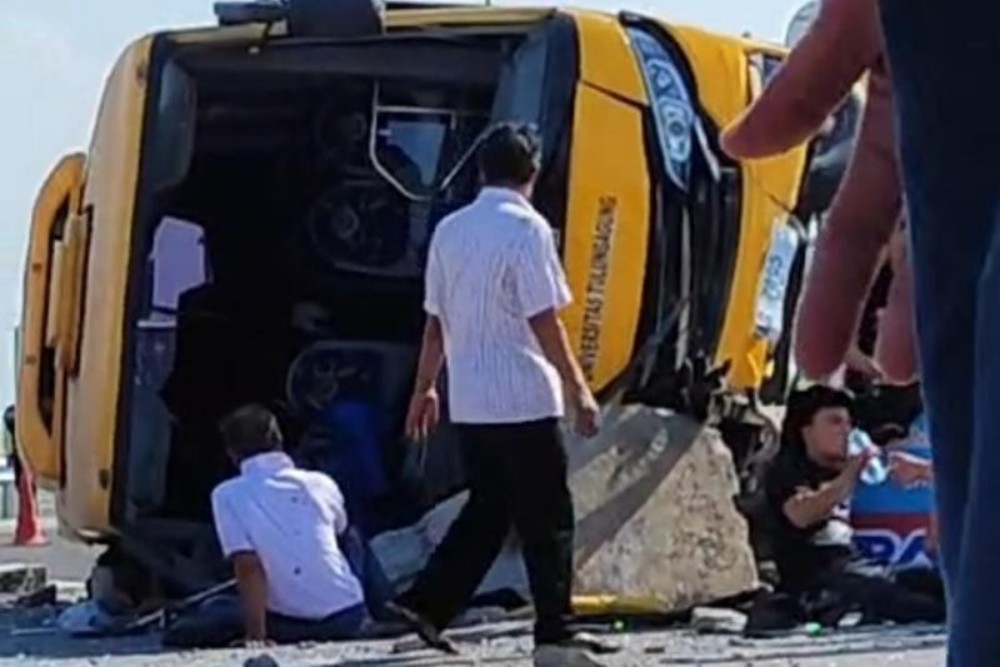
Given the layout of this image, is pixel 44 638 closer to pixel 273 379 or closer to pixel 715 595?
pixel 273 379

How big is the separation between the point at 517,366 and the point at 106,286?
276 centimetres

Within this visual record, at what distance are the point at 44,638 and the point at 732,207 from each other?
120 inches

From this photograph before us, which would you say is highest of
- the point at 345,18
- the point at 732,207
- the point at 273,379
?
the point at 345,18

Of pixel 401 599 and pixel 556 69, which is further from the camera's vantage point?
pixel 556 69

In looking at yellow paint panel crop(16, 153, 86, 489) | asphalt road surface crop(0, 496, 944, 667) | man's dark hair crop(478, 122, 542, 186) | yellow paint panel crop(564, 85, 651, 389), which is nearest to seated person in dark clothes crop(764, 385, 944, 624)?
asphalt road surface crop(0, 496, 944, 667)

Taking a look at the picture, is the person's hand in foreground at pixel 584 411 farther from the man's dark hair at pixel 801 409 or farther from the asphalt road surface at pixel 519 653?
the man's dark hair at pixel 801 409

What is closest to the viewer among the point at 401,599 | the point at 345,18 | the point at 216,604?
the point at 401,599

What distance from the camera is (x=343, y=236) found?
11.5 metres

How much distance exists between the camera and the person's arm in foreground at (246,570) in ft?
30.6

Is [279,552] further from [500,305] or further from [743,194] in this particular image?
[743,194]

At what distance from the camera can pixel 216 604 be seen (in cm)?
989

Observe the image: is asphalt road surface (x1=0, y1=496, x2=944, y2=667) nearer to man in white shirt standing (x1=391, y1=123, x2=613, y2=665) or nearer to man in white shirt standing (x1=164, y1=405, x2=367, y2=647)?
man in white shirt standing (x1=164, y1=405, x2=367, y2=647)

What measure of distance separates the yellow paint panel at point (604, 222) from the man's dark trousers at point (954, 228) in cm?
864

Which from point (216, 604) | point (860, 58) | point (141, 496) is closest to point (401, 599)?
point (216, 604)
